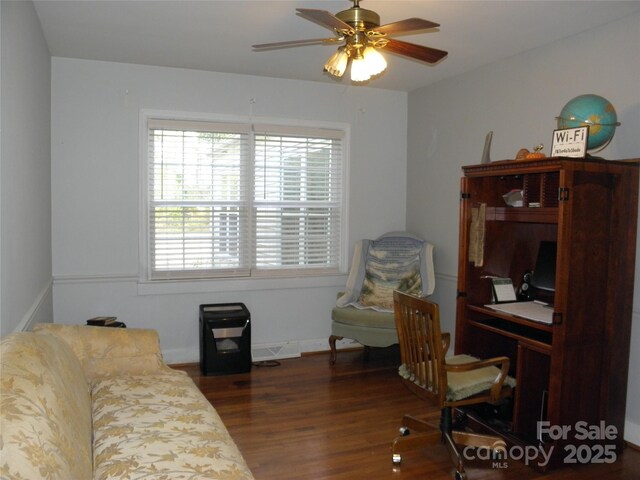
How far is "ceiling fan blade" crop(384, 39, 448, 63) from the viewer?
2.64 metres

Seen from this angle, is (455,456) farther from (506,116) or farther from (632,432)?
(506,116)

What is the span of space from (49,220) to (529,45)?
12.4 ft

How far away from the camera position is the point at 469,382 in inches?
108

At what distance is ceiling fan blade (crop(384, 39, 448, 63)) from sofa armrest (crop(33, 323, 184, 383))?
206 cm

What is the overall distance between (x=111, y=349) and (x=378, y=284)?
2469mm

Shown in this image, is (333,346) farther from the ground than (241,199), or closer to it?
closer to it

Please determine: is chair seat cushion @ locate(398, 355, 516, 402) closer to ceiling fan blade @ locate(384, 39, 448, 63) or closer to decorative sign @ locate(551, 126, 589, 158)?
decorative sign @ locate(551, 126, 589, 158)

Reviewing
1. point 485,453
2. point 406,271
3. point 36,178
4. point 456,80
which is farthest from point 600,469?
point 36,178

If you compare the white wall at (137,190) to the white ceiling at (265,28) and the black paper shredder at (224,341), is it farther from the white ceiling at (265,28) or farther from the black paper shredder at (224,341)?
the black paper shredder at (224,341)

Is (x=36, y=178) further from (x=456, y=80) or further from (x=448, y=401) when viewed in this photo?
(x=456, y=80)

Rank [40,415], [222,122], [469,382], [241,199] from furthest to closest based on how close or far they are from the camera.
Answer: [241,199] < [222,122] < [469,382] < [40,415]

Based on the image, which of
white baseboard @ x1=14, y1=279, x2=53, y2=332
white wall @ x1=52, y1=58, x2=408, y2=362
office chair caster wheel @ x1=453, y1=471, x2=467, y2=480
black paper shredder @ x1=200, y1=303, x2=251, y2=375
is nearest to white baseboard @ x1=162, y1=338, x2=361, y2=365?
white wall @ x1=52, y1=58, x2=408, y2=362

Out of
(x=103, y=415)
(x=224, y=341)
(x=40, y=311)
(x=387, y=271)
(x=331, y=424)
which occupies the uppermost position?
(x=387, y=271)

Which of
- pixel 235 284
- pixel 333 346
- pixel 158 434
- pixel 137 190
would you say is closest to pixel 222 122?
pixel 137 190
